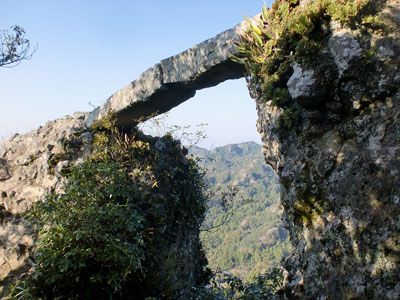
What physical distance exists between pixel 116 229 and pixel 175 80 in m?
3.96

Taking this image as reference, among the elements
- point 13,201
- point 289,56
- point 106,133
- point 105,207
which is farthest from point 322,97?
point 13,201

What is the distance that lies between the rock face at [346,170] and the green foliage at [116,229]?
2893 millimetres

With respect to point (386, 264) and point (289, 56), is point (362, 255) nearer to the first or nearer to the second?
point (386, 264)

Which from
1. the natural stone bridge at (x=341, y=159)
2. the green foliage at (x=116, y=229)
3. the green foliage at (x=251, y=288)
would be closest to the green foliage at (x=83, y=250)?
the green foliage at (x=116, y=229)

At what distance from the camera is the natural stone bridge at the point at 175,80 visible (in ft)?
26.8

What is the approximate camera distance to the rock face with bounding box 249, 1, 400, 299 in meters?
4.92

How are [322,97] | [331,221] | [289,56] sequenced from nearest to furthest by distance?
[331,221] < [322,97] < [289,56]

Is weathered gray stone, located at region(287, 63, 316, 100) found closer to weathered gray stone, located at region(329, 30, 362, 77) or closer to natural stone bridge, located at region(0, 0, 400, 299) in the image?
natural stone bridge, located at region(0, 0, 400, 299)

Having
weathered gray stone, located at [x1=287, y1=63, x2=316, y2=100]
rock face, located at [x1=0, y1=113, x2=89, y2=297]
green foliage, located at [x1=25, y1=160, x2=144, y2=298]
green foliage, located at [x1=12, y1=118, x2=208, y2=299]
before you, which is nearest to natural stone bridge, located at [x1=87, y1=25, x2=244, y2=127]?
green foliage, located at [x1=12, y1=118, x2=208, y2=299]

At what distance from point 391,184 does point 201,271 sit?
712 centimetres

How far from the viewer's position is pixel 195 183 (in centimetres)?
1104

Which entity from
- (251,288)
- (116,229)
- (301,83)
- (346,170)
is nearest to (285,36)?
(301,83)

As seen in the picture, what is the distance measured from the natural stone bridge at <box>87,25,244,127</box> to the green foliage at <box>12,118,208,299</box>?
25.9 inches

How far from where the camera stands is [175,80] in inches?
353
